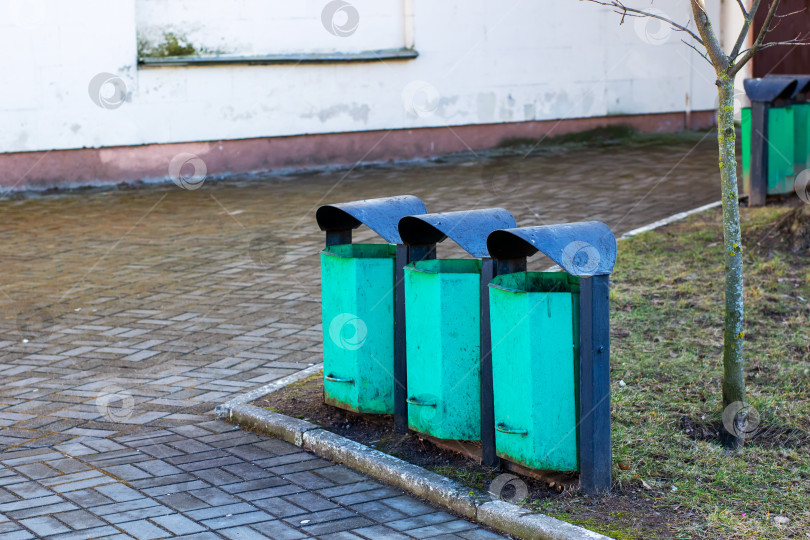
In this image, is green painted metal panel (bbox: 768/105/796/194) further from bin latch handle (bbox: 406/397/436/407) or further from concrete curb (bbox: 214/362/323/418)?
bin latch handle (bbox: 406/397/436/407)

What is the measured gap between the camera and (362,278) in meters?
4.71

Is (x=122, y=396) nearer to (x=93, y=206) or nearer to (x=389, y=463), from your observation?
(x=389, y=463)

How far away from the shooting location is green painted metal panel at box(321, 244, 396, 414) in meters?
4.70

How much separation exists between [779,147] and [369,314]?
21.5 feet

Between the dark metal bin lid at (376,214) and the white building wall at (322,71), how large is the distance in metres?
8.96

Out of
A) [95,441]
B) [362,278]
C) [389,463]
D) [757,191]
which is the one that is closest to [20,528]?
[95,441]

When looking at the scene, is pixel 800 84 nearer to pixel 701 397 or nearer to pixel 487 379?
pixel 701 397

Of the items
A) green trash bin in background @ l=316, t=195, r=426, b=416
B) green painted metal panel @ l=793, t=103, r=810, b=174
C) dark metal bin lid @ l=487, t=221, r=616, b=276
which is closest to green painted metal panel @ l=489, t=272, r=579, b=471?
dark metal bin lid @ l=487, t=221, r=616, b=276

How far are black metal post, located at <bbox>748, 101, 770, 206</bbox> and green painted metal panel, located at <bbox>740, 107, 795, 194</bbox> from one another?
3.2 inches

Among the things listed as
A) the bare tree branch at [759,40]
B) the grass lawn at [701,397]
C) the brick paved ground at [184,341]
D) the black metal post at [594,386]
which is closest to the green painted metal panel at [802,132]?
the brick paved ground at [184,341]

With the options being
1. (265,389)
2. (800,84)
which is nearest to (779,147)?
(800,84)

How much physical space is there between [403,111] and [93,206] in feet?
17.2

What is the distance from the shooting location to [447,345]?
4266 millimetres

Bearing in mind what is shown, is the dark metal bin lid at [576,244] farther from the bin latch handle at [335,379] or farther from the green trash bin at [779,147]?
the green trash bin at [779,147]
